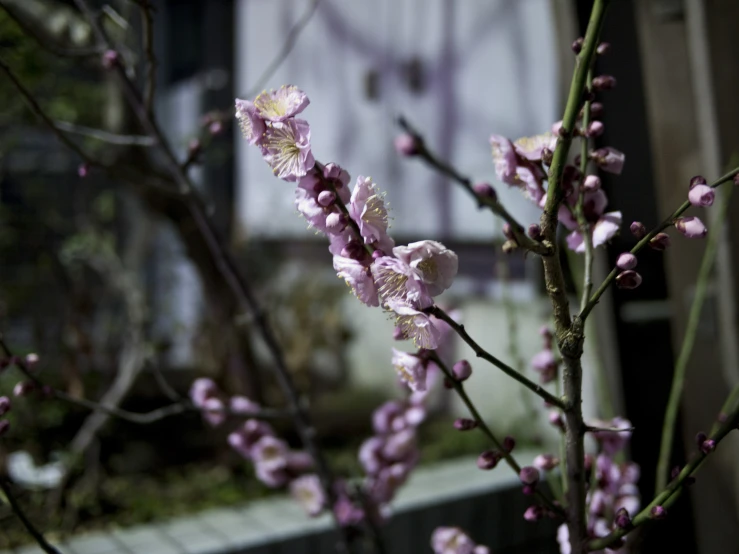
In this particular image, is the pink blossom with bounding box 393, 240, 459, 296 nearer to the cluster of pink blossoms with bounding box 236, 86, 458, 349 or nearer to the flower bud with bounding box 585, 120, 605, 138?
the cluster of pink blossoms with bounding box 236, 86, 458, 349

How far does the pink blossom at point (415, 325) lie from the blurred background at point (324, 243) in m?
0.33

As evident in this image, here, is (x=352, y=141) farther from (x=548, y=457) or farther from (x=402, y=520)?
(x=548, y=457)

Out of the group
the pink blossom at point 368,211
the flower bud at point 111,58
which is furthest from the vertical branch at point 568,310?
the flower bud at point 111,58

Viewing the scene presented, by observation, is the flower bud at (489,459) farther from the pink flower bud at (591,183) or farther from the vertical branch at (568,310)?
the pink flower bud at (591,183)

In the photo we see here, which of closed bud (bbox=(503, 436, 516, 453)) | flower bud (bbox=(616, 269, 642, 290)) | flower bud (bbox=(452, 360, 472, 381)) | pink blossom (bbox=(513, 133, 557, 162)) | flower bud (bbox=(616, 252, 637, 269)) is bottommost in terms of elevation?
closed bud (bbox=(503, 436, 516, 453))

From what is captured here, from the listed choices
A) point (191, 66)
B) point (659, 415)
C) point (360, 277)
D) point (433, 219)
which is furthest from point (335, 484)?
point (191, 66)

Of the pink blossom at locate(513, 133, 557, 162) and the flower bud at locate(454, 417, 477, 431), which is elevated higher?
the pink blossom at locate(513, 133, 557, 162)

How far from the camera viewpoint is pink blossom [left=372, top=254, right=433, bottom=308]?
395mm

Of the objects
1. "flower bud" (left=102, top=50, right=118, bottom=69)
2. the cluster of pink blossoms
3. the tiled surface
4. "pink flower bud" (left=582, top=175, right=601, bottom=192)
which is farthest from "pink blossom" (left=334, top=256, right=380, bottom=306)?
the tiled surface

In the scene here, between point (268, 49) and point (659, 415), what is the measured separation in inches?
116

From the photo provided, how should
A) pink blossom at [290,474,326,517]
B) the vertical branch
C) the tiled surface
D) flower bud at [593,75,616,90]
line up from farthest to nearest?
the tiled surface
pink blossom at [290,474,326,517]
flower bud at [593,75,616,90]
the vertical branch

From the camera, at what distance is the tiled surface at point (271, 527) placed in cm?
128

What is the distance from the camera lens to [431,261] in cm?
41

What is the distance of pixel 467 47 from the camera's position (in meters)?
2.50
